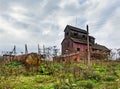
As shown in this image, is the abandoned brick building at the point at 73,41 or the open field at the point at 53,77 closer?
the open field at the point at 53,77

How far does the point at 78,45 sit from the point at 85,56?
12707 millimetres

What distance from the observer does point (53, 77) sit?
18203 millimetres

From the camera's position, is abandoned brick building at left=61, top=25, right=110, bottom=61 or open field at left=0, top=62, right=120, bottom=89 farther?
abandoned brick building at left=61, top=25, right=110, bottom=61

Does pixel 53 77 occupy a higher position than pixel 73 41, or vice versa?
pixel 73 41

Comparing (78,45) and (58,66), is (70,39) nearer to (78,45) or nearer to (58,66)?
(78,45)

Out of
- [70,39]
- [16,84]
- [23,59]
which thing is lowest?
[16,84]

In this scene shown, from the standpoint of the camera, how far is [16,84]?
15.0m

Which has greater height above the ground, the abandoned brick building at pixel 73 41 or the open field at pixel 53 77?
the abandoned brick building at pixel 73 41

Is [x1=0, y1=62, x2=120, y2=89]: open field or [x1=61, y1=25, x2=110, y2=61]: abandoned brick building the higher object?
[x1=61, y1=25, x2=110, y2=61]: abandoned brick building

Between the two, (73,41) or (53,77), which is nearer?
(53,77)

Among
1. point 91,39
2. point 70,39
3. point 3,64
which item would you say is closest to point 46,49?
point 70,39

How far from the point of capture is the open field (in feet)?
45.6

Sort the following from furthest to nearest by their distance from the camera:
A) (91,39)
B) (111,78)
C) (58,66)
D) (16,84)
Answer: (91,39), (58,66), (111,78), (16,84)

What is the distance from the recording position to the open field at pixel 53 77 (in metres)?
13.9
